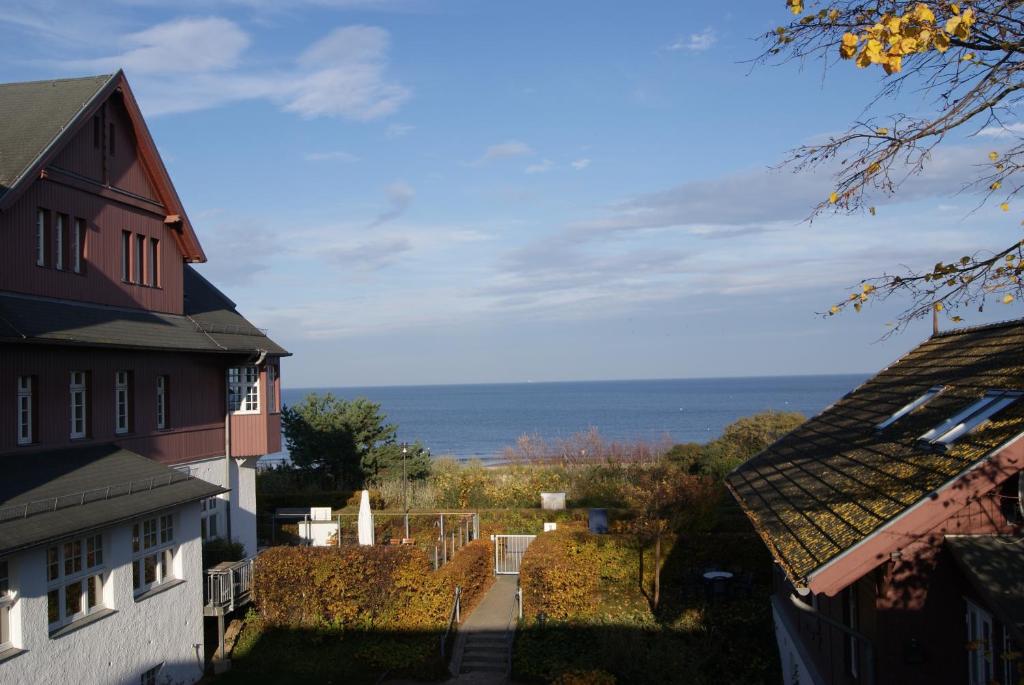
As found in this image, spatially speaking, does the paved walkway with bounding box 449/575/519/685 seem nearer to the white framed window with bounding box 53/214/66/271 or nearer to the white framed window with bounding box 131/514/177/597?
the white framed window with bounding box 131/514/177/597

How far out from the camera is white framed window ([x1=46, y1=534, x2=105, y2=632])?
14.6m

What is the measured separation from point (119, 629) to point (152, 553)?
1731 mm

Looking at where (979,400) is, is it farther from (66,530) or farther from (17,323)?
(17,323)

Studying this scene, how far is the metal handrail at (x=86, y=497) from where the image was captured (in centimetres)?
1389

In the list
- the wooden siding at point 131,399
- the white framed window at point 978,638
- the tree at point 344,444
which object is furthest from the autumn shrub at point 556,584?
the tree at point 344,444

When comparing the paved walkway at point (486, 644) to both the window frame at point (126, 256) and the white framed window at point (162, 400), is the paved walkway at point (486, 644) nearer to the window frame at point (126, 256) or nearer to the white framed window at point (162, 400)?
the white framed window at point (162, 400)

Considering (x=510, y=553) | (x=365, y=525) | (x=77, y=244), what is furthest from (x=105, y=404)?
(x=510, y=553)

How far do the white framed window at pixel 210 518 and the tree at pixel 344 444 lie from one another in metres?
14.9

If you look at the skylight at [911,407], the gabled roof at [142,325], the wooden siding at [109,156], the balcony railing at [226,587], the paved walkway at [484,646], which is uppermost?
the wooden siding at [109,156]

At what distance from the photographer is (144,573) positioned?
687 inches

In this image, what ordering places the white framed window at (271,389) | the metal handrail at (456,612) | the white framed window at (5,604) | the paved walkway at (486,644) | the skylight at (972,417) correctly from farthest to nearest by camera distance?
1. the white framed window at (271,389)
2. the metal handrail at (456,612)
3. the paved walkway at (486,644)
4. the white framed window at (5,604)
5. the skylight at (972,417)

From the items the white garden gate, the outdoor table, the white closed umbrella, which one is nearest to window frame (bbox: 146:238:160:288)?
the white closed umbrella

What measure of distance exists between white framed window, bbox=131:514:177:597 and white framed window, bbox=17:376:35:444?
8.44ft

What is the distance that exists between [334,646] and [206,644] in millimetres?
2816
